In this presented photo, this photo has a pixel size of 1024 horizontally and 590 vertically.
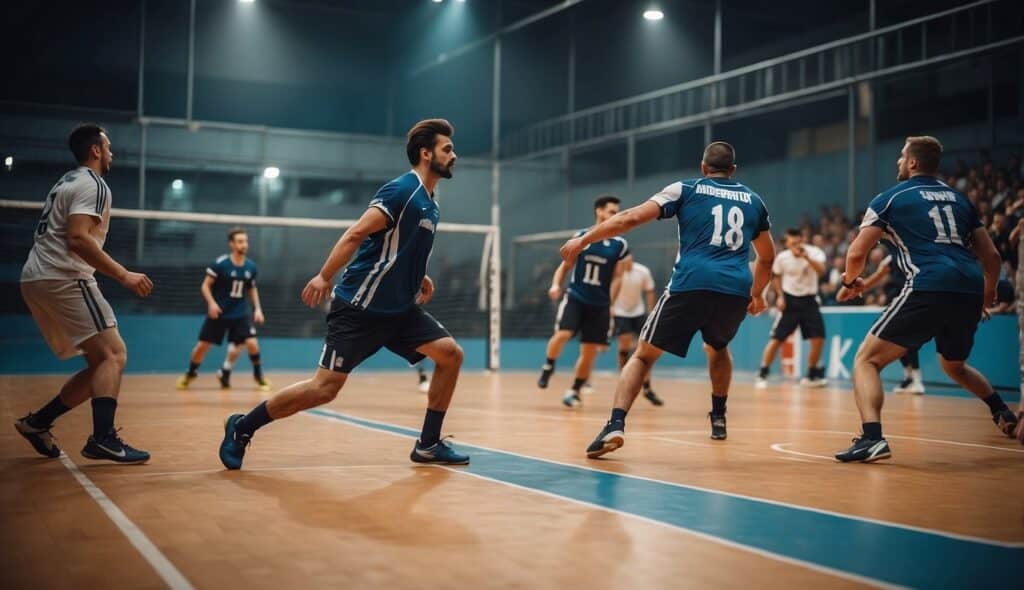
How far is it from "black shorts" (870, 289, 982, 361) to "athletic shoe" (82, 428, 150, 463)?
15.5ft

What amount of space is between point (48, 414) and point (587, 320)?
23.9 feet

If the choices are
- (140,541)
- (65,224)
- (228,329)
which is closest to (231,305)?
(228,329)

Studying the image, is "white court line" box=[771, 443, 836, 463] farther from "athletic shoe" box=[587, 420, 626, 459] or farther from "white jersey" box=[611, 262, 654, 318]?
"white jersey" box=[611, 262, 654, 318]

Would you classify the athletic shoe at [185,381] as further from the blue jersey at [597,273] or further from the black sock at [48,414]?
the black sock at [48,414]

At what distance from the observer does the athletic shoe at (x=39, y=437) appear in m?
6.48

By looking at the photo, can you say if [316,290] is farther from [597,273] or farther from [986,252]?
[597,273]

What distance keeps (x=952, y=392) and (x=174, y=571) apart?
14481 millimetres

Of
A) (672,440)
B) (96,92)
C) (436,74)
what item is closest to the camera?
(672,440)

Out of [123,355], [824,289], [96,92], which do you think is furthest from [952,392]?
[96,92]

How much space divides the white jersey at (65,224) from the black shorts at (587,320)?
7.14 meters

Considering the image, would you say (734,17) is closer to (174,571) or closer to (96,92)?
(96,92)

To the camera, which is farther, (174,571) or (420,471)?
(420,471)

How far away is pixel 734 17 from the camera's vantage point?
93.2 ft

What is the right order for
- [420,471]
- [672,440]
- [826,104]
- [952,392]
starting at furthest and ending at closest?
[826,104] → [952,392] → [672,440] → [420,471]
